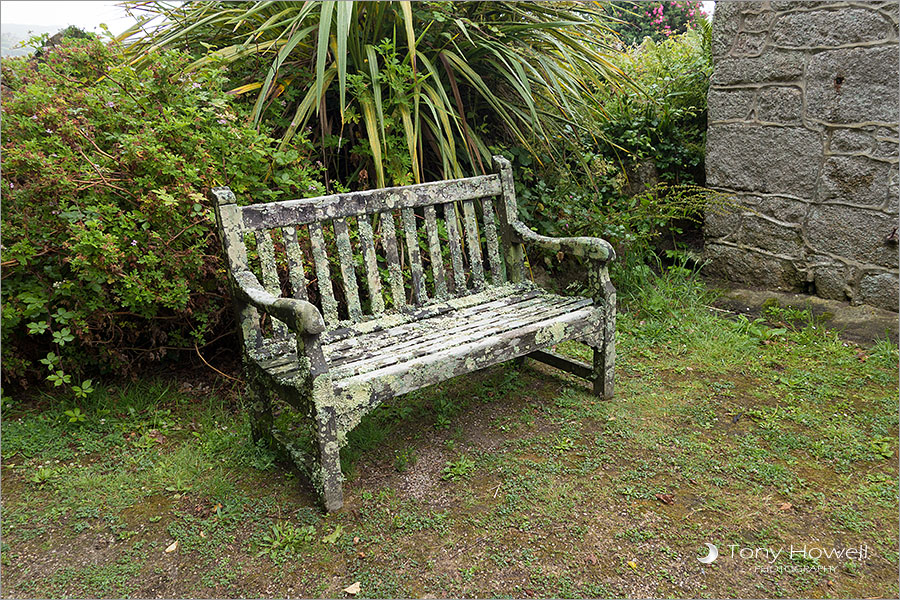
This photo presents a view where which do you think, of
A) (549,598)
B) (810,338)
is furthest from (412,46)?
(810,338)

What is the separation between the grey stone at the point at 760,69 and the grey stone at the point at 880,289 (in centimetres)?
121

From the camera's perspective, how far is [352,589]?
Answer: 5.89 ft

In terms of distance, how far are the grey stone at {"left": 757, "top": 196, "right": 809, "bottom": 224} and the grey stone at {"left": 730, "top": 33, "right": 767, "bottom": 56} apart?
2.86ft

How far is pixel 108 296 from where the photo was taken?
8.50ft

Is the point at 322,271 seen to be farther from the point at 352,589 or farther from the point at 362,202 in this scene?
the point at 352,589

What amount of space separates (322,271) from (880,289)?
10.1ft

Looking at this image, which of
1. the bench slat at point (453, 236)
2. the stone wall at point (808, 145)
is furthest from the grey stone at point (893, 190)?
the bench slat at point (453, 236)

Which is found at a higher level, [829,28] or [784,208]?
[829,28]

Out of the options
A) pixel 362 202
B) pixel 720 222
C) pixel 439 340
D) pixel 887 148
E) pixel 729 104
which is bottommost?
pixel 720 222

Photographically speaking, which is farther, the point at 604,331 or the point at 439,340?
the point at 604,331

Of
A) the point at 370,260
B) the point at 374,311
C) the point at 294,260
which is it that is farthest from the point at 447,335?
the point at 294,260

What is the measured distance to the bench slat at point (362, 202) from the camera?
231 cm

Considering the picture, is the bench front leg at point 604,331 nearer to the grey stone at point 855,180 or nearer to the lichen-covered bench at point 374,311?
the lichen-covered bench at point 374,311

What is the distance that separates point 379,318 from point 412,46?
4.23ft
